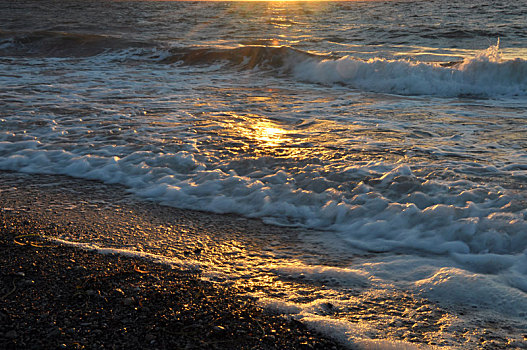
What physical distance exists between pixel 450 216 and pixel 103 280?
262 cm

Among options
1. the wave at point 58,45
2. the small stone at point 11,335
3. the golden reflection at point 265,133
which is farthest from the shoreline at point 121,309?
the wave at point 58,45

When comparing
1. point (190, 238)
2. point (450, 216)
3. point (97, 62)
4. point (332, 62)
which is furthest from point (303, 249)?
point (97, 62)

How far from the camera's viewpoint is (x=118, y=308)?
2432mm

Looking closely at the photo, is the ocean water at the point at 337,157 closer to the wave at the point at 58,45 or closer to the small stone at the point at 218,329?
the small stone at the point at 218,329

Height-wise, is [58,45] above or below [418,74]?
above

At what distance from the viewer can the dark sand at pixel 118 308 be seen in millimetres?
2180

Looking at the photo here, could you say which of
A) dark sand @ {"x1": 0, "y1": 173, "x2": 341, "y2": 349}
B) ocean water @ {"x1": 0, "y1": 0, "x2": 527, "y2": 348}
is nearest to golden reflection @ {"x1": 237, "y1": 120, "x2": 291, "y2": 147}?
ocean water @ {"x1": 0, "y1": 0, "x2": 527, "y2": 348}

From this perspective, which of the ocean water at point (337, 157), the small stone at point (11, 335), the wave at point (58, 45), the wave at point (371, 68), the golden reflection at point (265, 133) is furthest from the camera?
the wave at point (58, 45)

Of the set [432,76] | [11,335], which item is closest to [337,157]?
[11,335]

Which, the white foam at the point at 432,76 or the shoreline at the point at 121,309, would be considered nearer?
the shoreline at the point at 121,309

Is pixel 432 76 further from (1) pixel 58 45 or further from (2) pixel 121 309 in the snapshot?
(1) pixel 58 45

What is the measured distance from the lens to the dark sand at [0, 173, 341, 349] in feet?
7.15

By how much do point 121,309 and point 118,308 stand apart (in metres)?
0.02

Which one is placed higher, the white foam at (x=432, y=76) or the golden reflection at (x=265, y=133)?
the white foam at (x=432, y=76)
